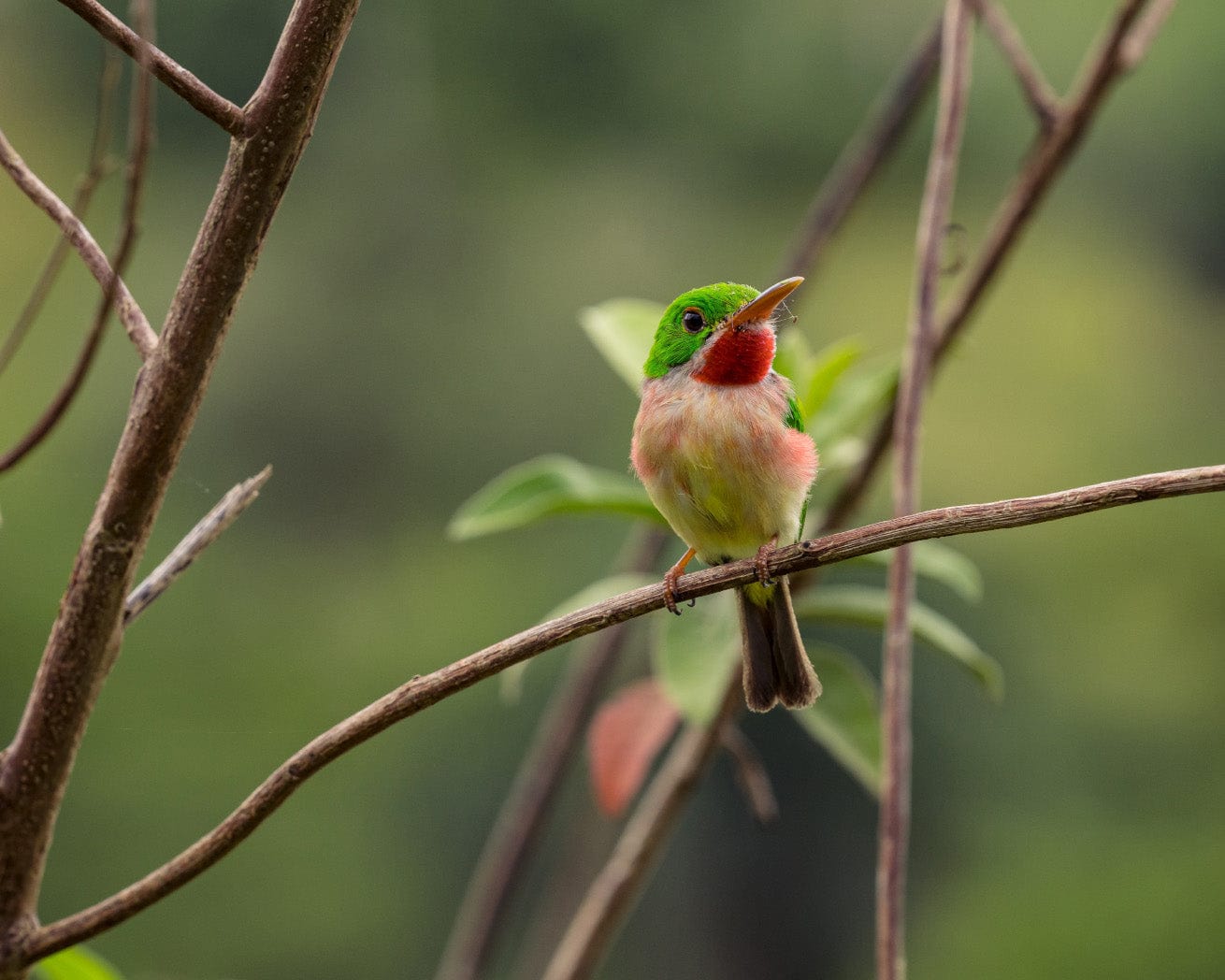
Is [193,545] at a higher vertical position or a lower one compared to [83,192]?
lower

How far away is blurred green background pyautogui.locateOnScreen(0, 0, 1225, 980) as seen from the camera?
7.78 metres

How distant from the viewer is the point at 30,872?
808 mm

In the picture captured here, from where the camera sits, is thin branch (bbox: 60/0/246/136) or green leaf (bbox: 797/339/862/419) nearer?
thin branch (bbox: 60/0/246/136)

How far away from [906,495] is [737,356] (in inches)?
10.5

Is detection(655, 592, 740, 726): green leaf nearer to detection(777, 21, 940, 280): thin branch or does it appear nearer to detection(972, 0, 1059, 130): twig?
detection(777, 21, 940, 280): thin branch

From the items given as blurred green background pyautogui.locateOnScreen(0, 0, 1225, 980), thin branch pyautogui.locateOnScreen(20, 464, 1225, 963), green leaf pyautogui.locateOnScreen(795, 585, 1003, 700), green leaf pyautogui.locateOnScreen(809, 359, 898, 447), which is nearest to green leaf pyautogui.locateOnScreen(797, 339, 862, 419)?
green leaf pyautogui.locateOnScreen(809, 359, 898, 447)

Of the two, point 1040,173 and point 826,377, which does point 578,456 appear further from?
point 1040,173

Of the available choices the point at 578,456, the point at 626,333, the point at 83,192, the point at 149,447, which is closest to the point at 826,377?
the point at 626,333

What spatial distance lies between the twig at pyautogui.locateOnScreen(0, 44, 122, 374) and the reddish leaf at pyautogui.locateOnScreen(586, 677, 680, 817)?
991 millimetres

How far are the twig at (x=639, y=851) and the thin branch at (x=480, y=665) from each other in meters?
0.68

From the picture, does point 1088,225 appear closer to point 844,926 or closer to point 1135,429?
point 1135,429

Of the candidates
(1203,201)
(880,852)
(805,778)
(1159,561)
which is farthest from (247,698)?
(880,852)

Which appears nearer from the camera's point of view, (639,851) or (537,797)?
(639,851)

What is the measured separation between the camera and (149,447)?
Result: 28.4 inches
